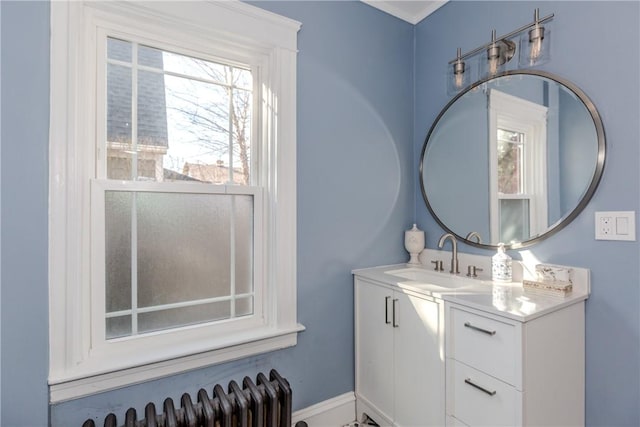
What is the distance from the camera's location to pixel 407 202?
2.17m

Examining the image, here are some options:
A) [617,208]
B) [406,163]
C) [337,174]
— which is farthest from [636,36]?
[337,174]

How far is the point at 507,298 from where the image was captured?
4.38ft

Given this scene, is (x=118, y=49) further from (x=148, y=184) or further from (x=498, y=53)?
(x=498, y=53)

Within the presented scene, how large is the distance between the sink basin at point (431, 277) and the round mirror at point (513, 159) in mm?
247

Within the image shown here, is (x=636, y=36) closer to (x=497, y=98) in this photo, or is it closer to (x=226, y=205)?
(x=497, y=98)

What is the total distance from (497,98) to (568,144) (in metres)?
0.45

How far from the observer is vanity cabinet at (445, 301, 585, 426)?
113 centimetres

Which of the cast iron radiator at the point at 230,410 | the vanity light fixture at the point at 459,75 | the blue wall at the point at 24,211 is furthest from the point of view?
the vanity light fixture at the point at 459,75

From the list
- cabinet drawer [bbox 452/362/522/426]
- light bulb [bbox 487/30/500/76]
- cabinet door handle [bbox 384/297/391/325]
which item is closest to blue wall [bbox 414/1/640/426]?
light bulb [bbox 487/30/500/76]

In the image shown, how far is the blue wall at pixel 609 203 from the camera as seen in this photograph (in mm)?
1256

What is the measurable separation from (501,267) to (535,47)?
109 centimetres

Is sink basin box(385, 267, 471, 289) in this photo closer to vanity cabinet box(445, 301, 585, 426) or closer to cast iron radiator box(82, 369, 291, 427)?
vanity cabinet box(445, 301, 585, 426)

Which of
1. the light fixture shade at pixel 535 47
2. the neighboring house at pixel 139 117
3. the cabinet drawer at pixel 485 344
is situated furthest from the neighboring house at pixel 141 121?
the light fixture shade at pixel 535 47

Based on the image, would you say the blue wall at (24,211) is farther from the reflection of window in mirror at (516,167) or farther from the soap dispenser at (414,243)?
the reflection of window in mirror at (516,167)
